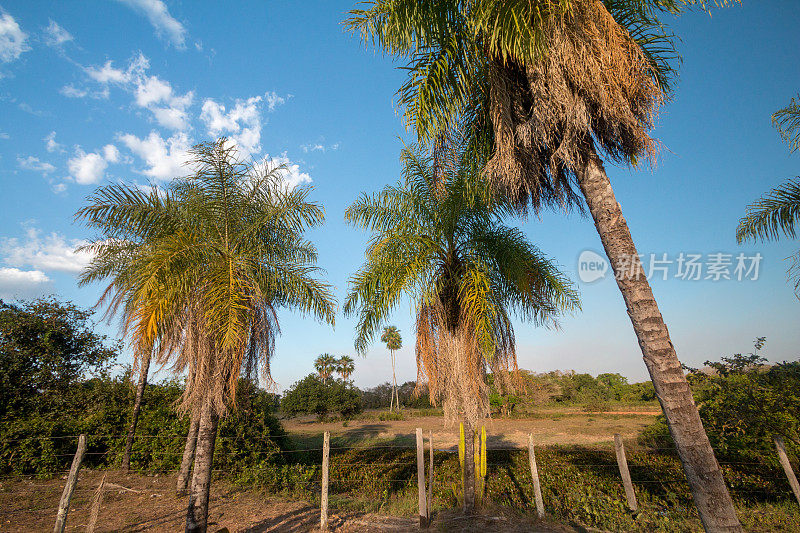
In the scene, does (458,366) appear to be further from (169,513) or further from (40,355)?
(40,355)

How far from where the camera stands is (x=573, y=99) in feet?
14.5

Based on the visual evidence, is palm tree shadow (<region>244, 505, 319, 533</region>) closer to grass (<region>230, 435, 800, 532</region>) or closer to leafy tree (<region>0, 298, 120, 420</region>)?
grass (<region>230, 435, 800, 532</region>)

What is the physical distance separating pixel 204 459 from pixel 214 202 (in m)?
4.84

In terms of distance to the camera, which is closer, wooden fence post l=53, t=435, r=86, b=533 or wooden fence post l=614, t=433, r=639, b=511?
wooden fence post l=53, t=435, r=86, b=533

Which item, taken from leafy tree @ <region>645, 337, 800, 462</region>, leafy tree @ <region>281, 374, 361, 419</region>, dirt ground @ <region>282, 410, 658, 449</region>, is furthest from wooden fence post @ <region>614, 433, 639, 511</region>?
leafy tree @ <region>281, 374, 361, 419</region>

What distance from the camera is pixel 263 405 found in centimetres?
1606

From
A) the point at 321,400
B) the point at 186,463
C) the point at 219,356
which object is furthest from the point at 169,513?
the point at 321,400

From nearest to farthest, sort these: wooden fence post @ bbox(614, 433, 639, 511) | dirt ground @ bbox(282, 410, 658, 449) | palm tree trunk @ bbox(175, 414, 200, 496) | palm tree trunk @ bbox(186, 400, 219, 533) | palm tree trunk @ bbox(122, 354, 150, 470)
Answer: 1. palm tree trunk @ bbox(186, 400, 219, 533)
2. wooden fence post @ bbox(614, 433, 639, 511)
3. palm tree trunk @ bbox(175, 414, 200, 496)
4. palm tree trunk @ bbox(122, 354, 150, 470)
5. dirt ground @ bbox(282, 410, 658, 449)

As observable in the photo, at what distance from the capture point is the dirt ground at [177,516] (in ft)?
24.1

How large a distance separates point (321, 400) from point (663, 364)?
A: 3919cm

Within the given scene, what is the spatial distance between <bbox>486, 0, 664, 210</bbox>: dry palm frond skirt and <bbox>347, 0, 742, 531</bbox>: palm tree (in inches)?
0.5

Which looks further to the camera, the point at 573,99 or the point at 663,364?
the point at 573,99

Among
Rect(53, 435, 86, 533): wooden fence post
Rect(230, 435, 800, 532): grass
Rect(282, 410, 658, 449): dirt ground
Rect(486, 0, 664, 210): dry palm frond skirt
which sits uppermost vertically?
Rect(486, 0, 664, 210): dry palm frond skirt

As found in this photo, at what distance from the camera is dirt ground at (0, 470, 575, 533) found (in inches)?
289
